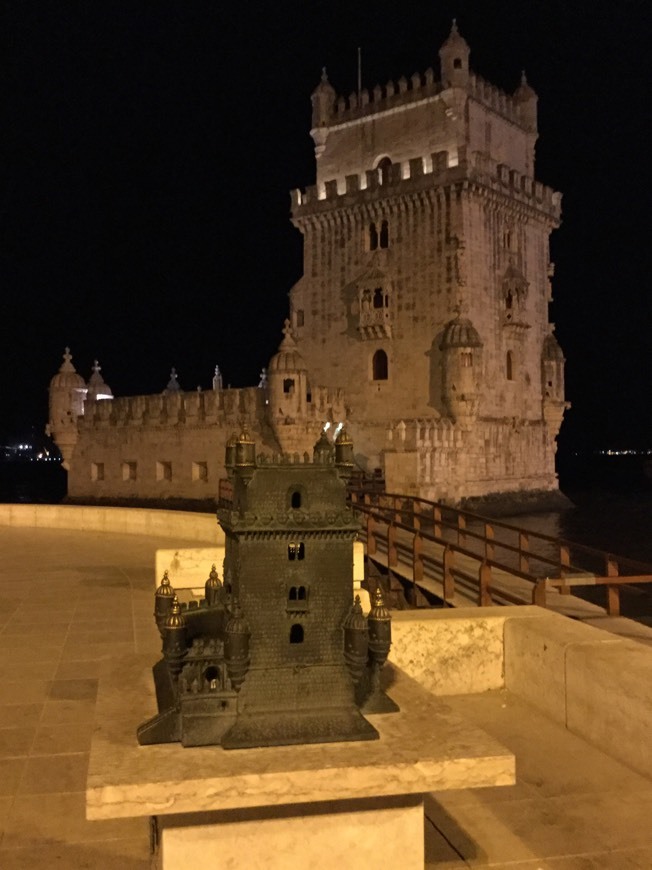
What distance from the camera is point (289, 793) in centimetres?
276

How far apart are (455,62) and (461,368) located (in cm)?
1159

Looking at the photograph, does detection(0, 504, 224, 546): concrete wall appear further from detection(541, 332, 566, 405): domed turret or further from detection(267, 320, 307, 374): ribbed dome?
detection(541, 332, 566, 405): domed turret

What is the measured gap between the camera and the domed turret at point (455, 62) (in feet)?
102

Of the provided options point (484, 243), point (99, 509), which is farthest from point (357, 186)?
point (99, 509)

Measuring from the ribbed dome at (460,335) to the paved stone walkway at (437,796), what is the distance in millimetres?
23794

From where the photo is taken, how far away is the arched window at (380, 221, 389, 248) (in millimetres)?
32438

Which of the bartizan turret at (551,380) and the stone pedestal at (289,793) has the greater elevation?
the bartizan turret at (551,380)

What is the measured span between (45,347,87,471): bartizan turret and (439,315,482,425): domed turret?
53.6 ft

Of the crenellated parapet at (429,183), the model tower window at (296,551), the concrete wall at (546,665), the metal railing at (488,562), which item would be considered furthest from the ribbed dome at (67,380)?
the model tower window at (296,551)

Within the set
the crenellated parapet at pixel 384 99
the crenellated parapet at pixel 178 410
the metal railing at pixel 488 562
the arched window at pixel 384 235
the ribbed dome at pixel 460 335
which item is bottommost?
the metal railing at pixel 488 562

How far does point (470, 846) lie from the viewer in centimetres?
359

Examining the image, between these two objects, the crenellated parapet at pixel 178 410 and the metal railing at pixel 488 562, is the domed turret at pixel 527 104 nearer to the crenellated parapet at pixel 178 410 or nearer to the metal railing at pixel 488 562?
the crenellated parapet at pixel 178 410

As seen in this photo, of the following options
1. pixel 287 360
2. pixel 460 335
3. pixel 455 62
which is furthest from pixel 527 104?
pixel 287 360

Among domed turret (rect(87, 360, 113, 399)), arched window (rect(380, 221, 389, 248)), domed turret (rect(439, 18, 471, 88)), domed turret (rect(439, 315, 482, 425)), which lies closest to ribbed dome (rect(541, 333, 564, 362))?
domed turret (rect(439, 315, 482, 425))
